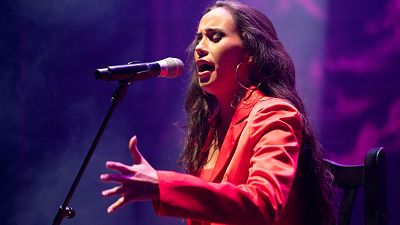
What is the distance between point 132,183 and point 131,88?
2.41m

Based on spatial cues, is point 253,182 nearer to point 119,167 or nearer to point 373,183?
point 119,167

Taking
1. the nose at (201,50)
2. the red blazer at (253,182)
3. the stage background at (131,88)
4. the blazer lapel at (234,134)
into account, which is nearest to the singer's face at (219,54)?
the nose at (201,50)

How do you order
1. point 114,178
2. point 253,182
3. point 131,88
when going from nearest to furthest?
point 114,178 < point 253,182 < point 131,88

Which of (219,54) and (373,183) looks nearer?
(373,183)

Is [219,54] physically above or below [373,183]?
above

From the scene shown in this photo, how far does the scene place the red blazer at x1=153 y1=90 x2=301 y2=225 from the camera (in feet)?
4.88

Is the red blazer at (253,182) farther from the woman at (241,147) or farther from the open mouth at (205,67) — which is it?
the open mouth at (205,67)

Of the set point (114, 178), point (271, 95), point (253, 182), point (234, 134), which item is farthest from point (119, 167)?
point (271, 95)

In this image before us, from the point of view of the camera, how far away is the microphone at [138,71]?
1817mm

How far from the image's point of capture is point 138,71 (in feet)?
6.18

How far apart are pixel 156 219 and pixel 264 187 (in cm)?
230

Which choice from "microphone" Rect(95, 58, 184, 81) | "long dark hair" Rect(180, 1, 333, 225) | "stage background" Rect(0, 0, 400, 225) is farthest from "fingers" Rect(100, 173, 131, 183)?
"stage background" Rect(0, 0, 400, 225)

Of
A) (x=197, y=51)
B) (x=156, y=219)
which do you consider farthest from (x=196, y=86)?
(x=156, y=219)

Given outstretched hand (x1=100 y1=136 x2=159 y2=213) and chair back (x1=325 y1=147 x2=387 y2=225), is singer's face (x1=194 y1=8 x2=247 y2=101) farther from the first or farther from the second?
outstretched hand (x1=100 y1=136 x2=159 y2=213)
